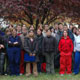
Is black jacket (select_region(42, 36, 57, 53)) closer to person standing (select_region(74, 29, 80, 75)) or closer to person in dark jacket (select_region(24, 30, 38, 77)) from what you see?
person in dark jacket (select_region(24, 30, 38, 77))

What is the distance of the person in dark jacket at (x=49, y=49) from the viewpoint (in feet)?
30.2

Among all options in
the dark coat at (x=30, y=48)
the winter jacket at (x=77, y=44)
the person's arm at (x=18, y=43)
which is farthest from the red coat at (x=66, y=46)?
the person's arm at (x=18, y=43)

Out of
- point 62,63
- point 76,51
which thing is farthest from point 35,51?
point 76,51

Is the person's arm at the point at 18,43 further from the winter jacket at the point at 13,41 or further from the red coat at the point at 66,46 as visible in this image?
the red coat at the point at 66,46

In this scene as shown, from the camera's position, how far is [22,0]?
10.4 meters

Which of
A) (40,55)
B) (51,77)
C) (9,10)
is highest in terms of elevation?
(9,10)

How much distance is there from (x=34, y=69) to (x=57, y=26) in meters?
2.39

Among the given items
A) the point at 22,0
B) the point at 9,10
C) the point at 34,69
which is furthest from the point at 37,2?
the point at 34,69

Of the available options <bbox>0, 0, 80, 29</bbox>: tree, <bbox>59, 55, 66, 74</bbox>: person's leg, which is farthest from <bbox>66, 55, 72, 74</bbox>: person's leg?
<bbox>0, 0, 80, 29</bbox>: tree

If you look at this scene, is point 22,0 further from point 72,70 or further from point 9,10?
point 72,70

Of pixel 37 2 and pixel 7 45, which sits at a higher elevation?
pixel 37 2

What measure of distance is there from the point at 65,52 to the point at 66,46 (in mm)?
288

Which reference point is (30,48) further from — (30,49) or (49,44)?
(49,44)

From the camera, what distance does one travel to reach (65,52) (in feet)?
31.1
